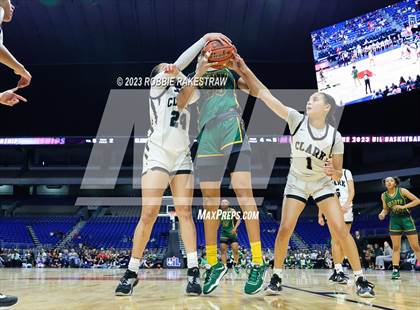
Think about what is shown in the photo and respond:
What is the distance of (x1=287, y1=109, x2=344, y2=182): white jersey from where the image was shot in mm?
3707

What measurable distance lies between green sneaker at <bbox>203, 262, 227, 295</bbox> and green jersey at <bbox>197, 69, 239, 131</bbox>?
45.6 inches

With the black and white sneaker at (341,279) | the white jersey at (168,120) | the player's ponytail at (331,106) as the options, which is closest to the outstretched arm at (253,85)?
the player's ponytail at (331,106)

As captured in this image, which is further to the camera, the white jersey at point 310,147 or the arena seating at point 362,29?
the arena seating at point 362,29

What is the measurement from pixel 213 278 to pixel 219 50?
178cm

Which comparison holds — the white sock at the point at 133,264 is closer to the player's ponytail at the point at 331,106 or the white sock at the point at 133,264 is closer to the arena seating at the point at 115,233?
the player's ponytail at the point at 331,106

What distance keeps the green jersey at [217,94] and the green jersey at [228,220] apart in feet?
16.3

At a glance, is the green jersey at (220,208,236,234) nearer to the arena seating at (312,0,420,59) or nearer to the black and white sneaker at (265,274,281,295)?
the black and white sneaker at (265,274,281,295)

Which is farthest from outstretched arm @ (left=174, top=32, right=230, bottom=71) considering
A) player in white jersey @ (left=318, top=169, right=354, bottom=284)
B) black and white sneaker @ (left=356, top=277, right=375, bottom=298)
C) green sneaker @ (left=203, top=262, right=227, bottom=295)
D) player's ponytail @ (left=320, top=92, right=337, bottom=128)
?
player in white jersey @ (left=318, top=169, right=354, bottom=284)

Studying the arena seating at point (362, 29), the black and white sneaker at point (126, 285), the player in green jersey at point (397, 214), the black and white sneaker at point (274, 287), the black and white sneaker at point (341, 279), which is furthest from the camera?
the arena seating at point (362, 29)

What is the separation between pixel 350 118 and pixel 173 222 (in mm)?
10467

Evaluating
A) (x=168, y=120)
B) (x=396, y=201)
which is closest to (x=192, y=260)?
(x=168, y=120)

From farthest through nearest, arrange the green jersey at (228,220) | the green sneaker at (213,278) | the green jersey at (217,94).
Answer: the green jersey at (228,220), the green jersey at (217,94), the green sneaker at (213,278)

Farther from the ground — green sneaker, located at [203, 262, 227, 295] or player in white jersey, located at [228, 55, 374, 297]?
player in white jersey, located at [228, 55, 374, 297]

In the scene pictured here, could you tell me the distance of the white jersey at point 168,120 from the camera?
11.5 ft
